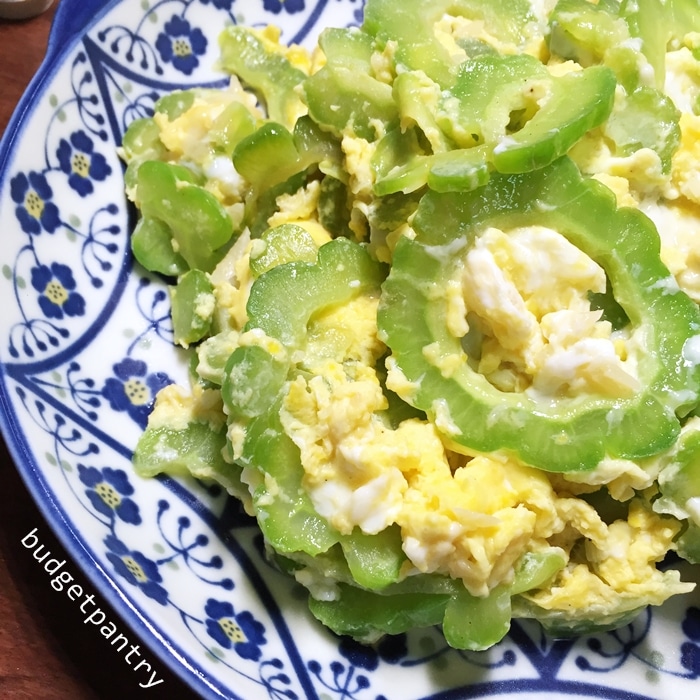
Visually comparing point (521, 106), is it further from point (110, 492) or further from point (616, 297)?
point (110, 492)

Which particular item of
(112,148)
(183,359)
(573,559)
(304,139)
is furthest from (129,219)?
(573,559)

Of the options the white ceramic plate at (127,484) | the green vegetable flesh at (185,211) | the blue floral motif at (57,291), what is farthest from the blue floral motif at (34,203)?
the green vegetable flesh at (185,211)

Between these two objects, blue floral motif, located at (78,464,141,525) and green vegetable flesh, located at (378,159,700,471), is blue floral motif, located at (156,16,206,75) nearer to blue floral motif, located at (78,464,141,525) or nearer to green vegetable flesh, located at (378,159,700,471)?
green vegetable flesh, located at (378,159,700,471)

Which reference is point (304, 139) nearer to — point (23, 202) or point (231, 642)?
point (23, 202)

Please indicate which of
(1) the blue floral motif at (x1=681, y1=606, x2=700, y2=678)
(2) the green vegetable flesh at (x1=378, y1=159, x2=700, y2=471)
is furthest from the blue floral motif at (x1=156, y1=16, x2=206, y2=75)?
(1) the blue floral motif at (x1=681, y1=606, x2=700, y2=678)

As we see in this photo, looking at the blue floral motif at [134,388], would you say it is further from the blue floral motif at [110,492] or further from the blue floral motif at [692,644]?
the blue floral motif at [692,644]

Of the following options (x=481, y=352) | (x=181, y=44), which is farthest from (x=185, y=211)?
(x=481, y=352)

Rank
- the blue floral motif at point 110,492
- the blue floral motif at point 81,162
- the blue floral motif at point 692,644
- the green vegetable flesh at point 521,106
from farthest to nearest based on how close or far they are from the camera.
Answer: the blue floral motif at point 81,162 < the blue floral motif at point 692,644 < the blue floral motif at point 110,492 < the green vegetable flesh at point 521,106
